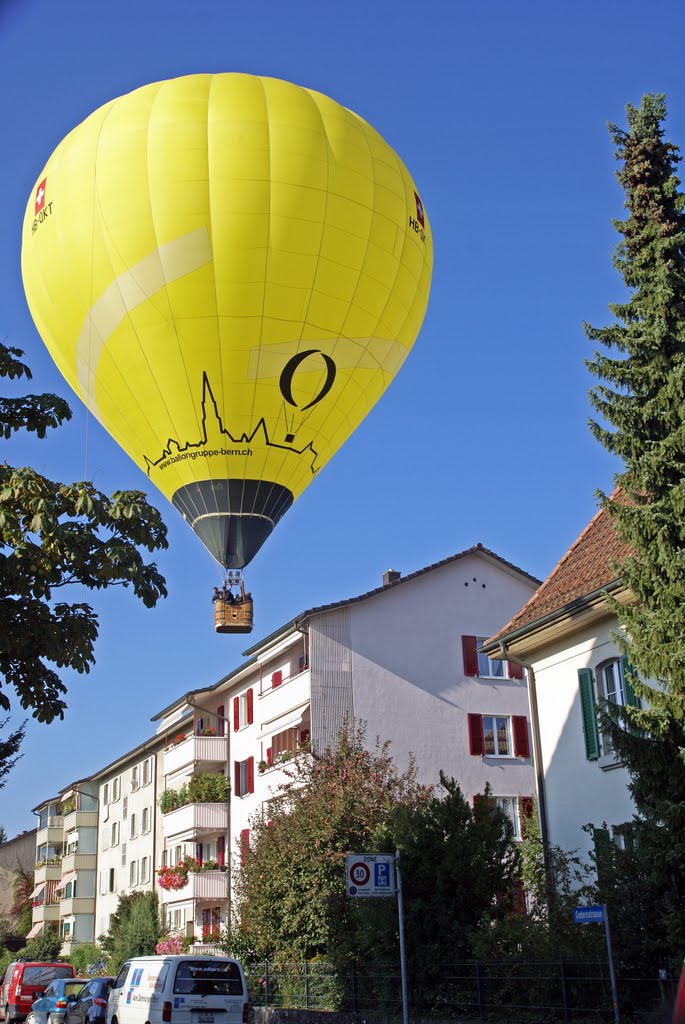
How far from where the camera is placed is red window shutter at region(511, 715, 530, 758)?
4219cm

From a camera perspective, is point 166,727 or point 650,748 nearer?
point 650,748

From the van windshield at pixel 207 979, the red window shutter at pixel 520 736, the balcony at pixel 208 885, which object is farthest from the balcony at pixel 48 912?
the van windshield at pixel 207 979

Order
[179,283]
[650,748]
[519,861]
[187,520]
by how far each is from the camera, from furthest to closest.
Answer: [187,520]
[179,283]
[519,861]
[650,748]

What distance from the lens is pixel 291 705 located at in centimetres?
4238

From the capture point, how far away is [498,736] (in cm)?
4250

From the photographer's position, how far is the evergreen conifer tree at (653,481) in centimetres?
1603

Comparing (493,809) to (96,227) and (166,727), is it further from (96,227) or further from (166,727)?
(166,727)

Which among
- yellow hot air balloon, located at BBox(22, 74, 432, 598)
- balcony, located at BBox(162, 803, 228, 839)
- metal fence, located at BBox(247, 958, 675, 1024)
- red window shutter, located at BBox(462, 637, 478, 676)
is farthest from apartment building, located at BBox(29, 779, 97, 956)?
→ yellow hot air balloon, located at BBox(22, 74, 432, 598)

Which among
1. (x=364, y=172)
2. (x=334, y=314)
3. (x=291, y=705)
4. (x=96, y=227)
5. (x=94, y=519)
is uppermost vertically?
(x=364, y=172)

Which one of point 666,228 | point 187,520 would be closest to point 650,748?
point 666,228

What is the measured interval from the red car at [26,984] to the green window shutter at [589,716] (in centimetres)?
1784

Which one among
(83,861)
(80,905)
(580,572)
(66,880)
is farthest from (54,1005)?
(66,880)

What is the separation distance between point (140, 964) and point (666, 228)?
15555 mm

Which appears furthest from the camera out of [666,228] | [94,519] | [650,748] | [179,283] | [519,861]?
[179,283]
